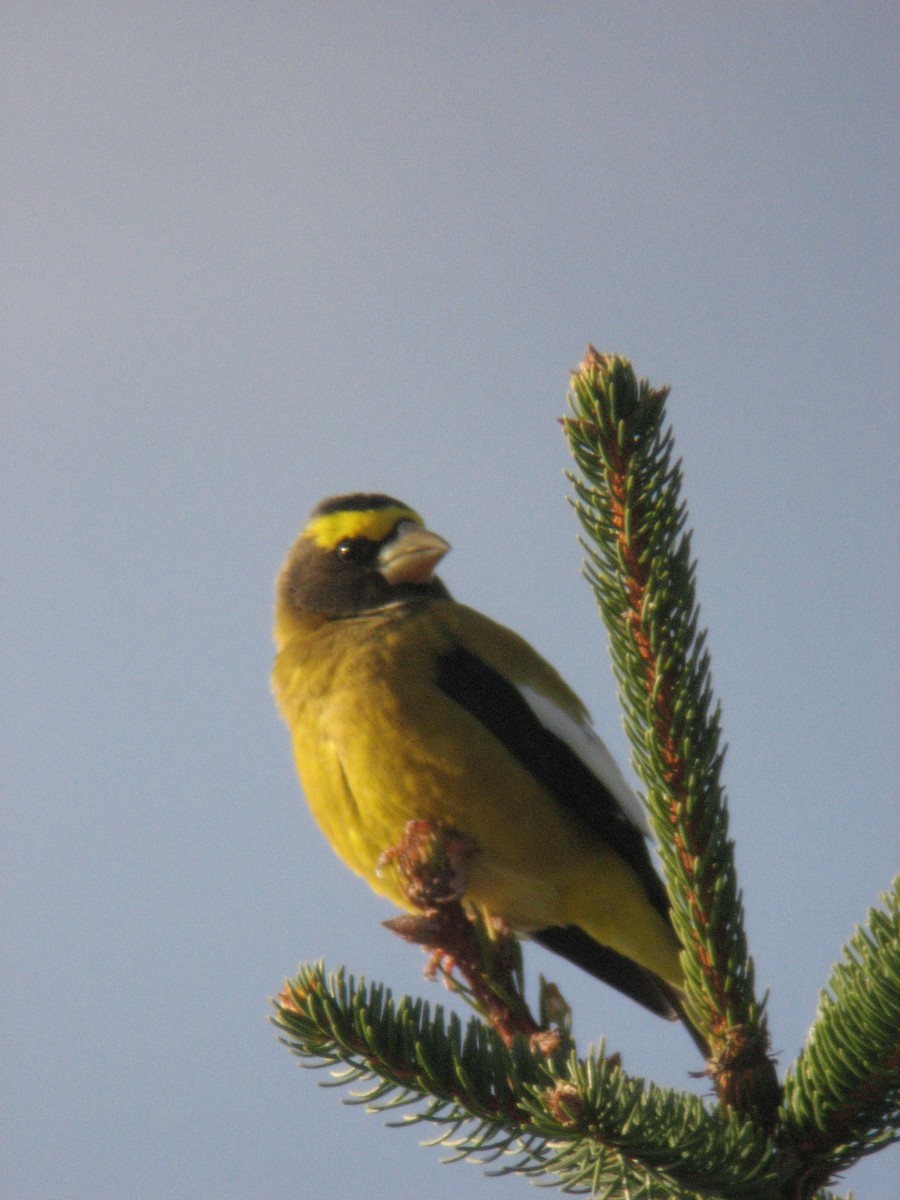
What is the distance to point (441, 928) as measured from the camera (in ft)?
6.76

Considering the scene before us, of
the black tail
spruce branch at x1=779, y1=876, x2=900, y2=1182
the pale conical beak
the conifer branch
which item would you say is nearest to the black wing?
the black tail

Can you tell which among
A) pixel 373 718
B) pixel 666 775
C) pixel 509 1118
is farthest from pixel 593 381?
pixel 373 718

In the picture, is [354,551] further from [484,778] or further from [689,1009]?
[689,1009]

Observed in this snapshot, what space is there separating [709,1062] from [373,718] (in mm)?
1484

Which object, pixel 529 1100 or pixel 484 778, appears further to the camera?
pixel 484 778

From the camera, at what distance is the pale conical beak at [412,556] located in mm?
3637

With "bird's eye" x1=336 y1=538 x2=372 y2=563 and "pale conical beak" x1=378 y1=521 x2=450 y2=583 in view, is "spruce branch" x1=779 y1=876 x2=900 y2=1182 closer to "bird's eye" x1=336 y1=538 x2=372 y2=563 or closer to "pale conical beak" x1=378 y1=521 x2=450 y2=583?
"pale conical beak" x1=378 y1=521 x2=450 y2=583

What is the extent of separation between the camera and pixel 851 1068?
1.55 m

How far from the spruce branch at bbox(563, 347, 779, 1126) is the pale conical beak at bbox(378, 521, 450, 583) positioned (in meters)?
1.81

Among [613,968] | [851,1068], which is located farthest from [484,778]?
[851,1068]

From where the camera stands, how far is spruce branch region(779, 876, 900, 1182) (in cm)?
151

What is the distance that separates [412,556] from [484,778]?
904 mm

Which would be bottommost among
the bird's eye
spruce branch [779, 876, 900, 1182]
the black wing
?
spruce branch [779, 876, 900, 1182]

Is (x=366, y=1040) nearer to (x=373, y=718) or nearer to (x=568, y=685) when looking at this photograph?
(x=373, y=718)
